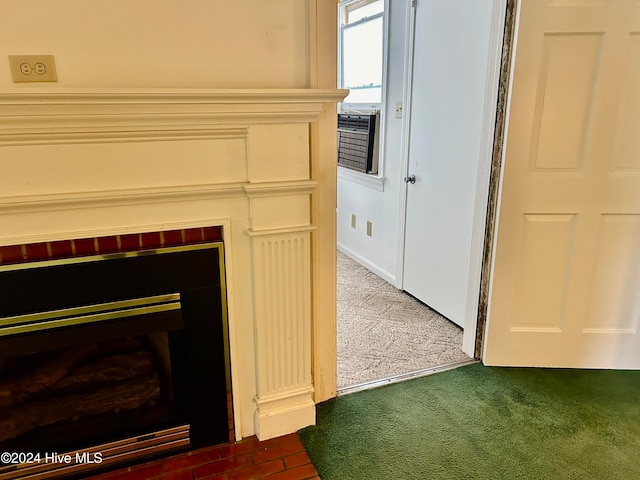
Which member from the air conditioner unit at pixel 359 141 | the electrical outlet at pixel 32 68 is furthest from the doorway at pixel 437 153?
the electrical outlet at pixel 32 68

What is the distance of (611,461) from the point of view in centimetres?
180

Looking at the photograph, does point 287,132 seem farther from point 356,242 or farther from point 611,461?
point 356,242

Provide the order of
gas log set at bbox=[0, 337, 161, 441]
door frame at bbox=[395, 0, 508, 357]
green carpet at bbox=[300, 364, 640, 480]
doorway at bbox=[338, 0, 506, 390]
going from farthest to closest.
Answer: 1. doorway at bbox=[338, 0, 506, 390]
2. door frame at bbox=[395, 0, 508, 357]
3. green carpet at bbox=[300, 364, 640, 480]
4. gas log set at bbox=[0, 337, 161, 441]

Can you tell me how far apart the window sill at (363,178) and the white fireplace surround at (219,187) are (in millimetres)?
1818

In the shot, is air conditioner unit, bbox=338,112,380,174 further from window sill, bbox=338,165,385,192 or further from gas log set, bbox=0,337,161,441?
gas log set, bbox=0,337,161,441

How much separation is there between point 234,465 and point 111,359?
60 cm

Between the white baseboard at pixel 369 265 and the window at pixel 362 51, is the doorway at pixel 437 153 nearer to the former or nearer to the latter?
the white baseboard at pixel 369 265

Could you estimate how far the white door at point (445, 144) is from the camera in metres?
2.49

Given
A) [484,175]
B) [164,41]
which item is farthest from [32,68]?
[484,175]

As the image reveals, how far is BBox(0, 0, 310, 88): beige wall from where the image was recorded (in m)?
1.34

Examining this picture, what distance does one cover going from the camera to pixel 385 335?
2.79m

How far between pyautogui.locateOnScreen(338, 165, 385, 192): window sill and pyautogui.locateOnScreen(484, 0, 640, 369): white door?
4.74 feet

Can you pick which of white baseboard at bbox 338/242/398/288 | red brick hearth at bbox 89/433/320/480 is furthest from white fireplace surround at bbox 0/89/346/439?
white baseboard at bbox 338/242/398/288

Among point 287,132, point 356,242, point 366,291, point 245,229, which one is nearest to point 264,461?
point 245,229
